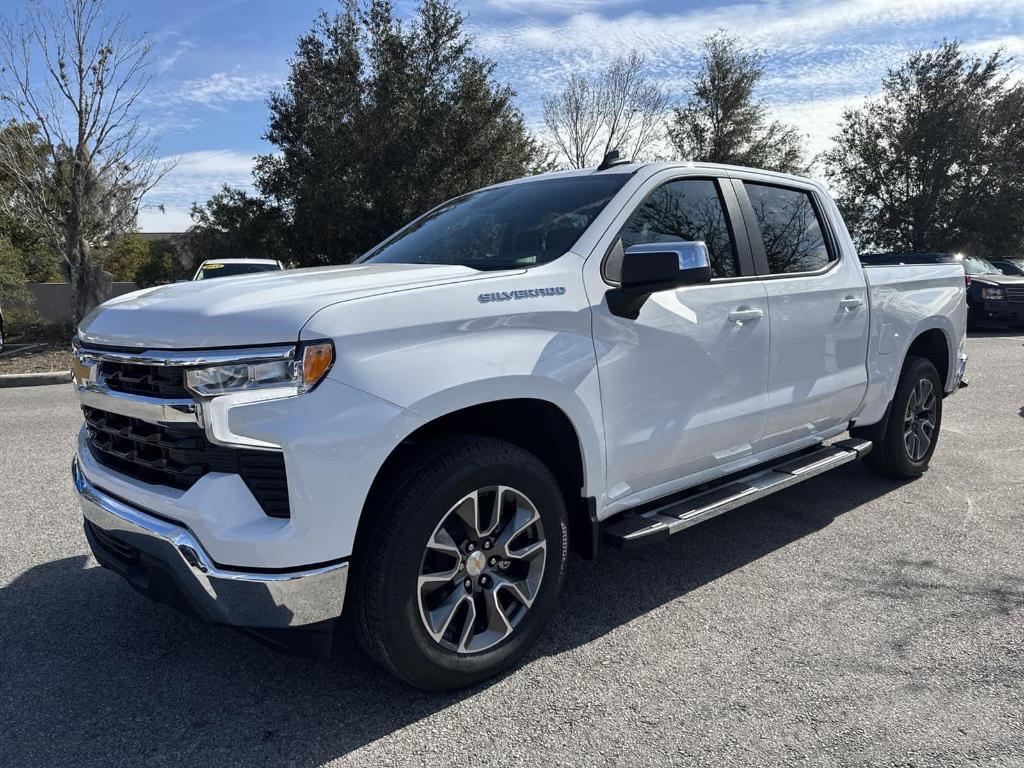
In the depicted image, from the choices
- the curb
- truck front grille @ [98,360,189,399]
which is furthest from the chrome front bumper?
the curb

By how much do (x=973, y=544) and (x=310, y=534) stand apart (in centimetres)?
350

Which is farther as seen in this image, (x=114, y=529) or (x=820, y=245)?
(x=820, y=245)

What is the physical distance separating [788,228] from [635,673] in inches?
100

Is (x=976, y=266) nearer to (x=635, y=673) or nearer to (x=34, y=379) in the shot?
(x=635, y=673)

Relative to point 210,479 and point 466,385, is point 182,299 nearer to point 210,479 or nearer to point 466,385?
point 210,479

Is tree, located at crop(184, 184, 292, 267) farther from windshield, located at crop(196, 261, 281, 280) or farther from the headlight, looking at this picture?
the headlight

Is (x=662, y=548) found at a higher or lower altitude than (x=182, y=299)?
lower

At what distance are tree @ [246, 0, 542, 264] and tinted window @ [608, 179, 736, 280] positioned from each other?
1658 cm

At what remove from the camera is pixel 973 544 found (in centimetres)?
397

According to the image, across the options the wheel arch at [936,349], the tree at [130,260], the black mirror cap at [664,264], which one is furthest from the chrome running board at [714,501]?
the tree at [130,260]

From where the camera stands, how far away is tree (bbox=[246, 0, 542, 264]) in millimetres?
19188

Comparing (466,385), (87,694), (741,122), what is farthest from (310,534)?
(741,122)

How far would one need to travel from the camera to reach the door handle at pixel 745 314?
11.2ft

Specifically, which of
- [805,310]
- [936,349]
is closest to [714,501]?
[805,310]
